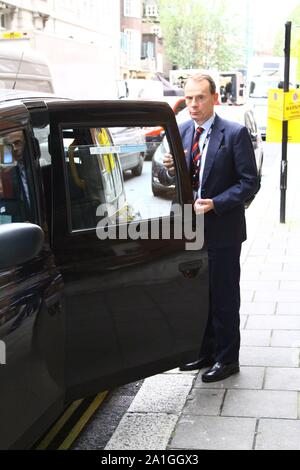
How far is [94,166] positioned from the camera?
10.4 ft

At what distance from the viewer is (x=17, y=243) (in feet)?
7.50

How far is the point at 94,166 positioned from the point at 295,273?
13.2 ft

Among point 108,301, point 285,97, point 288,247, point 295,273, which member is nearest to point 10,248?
point 108,301

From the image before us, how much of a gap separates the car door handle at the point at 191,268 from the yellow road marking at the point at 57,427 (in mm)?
1129

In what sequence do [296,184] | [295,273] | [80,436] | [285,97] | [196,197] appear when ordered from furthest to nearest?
1. [296,184]
2. [285,97]
3. [295,273]
4. [196,197]
5. [80,436]

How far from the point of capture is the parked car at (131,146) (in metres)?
3.32

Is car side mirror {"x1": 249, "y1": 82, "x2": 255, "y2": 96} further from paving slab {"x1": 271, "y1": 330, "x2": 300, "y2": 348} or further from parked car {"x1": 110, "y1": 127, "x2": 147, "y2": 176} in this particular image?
parked car {"x1": 110, "y1": 127, "x2": 147, "y2": 176}

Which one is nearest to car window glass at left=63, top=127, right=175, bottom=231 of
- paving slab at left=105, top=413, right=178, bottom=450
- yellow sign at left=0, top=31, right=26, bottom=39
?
paving slab at left=105, top=413, right=178, bottom=450

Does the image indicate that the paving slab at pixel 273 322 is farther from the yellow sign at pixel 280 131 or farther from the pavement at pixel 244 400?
the yellow sign at pixel 280 131

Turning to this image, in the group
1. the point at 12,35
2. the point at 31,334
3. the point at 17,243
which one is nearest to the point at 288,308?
the point at 31,334

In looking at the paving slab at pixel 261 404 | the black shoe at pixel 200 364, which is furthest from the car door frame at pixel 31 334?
the black shoe at pixel 200 364

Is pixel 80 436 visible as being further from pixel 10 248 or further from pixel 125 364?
pixel 10 248

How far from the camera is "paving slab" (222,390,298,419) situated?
3673 millimetres

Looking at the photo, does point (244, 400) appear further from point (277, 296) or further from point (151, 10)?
point (151, 10)
